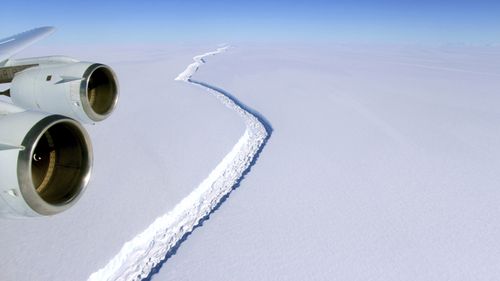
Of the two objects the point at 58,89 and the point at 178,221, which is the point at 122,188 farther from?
the point at 58,89

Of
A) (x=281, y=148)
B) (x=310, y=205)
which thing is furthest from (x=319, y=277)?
(x=281, y=148)

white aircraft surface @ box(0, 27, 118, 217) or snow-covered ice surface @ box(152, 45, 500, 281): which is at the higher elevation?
white aircraft surface @ box(0, 27, 118, 217)

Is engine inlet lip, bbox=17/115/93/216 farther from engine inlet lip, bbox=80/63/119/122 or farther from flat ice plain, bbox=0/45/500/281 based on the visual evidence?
flat ice plain, bbox=0/45/500/281

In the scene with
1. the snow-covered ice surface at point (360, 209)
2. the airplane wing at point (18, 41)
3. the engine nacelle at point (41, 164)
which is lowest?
the snow-covered ice surface at point (360, 209)

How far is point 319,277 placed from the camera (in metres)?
3.71

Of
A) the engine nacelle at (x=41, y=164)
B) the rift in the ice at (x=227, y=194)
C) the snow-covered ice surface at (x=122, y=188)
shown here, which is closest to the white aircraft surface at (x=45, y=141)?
the engine nacelle at (x=41, y=164)

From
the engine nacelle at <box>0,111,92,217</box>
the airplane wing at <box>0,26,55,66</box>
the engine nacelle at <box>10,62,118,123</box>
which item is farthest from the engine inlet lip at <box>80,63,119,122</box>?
the engine nacelle at <box>0,111,92,217</box>

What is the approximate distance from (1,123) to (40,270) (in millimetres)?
2462

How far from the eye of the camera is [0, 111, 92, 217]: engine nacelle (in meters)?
1.87

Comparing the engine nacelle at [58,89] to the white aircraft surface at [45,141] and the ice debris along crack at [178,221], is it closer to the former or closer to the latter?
the white aircraft surface at [45,141]

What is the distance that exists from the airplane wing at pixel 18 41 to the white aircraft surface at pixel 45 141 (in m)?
0.03

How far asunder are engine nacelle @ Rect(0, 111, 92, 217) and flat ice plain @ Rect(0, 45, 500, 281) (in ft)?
6.00

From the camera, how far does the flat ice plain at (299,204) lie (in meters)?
3.88

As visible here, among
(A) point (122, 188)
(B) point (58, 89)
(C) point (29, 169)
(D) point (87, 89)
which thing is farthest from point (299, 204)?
(C) point (29, 169)
